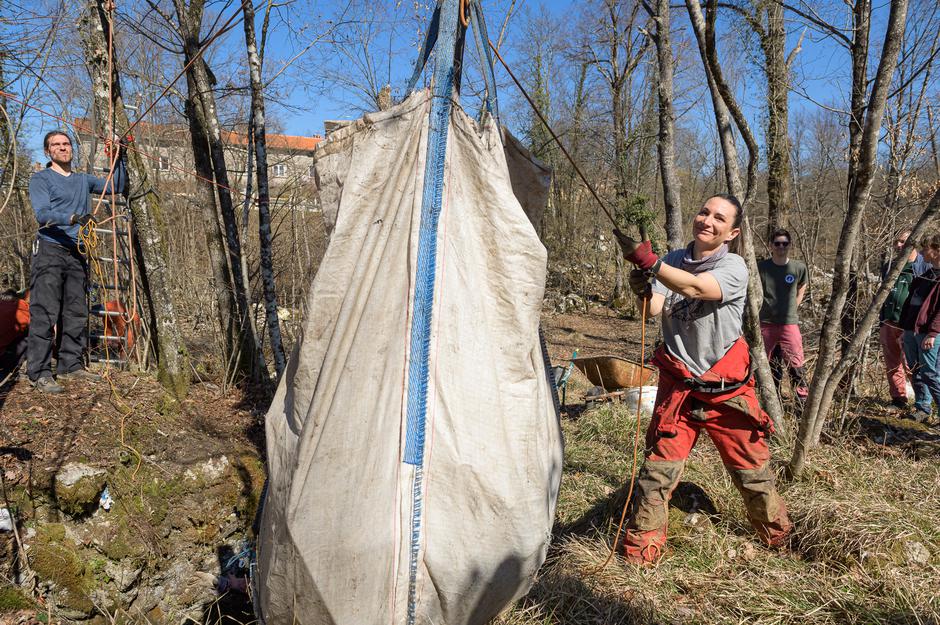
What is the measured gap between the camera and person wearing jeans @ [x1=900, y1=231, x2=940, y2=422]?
182 inches

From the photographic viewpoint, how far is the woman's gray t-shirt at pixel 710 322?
8.52 ft

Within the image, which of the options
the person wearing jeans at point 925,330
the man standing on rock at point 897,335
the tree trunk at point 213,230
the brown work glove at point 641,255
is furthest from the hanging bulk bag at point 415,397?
the man standing on rock at point 897,335

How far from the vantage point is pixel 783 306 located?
4.99m

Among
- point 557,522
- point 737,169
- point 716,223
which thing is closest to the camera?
point 716,223

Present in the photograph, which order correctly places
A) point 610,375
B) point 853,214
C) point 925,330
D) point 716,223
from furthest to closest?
point 610,375
point 925,330
point 853,214
point 716,223

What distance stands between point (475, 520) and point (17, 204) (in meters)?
8.68

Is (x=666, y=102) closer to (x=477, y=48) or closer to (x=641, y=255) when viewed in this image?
(x=641, y=255)

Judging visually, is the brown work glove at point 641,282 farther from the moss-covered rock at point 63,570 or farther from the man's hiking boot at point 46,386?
the man's hiking boot at point 46,386

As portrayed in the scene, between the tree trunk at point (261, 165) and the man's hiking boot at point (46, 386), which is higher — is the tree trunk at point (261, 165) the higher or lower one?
the higher one

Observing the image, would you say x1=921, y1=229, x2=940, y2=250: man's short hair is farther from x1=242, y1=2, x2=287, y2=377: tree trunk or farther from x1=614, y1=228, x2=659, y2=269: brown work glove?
x1=242, y1=2, x2=287, y2=377: tree trunk

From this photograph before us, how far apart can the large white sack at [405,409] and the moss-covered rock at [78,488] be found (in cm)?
247

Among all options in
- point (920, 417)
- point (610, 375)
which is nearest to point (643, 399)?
point (610, 375)

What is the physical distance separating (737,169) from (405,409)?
3.14 m

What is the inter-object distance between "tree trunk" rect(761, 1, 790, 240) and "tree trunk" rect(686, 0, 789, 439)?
5.19ft
